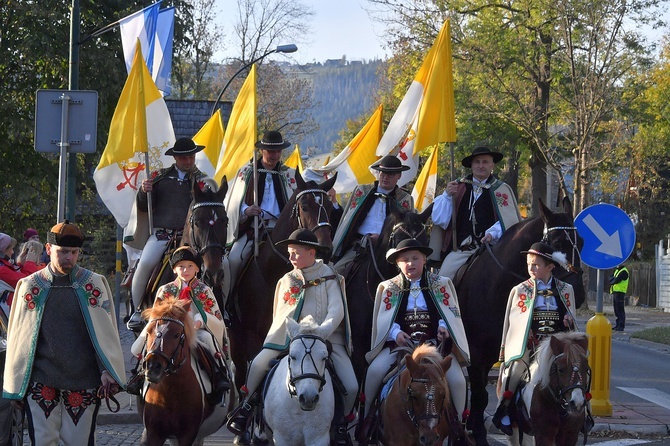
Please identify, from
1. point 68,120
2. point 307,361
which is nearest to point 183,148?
point 68,120

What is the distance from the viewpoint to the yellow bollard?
1241 centimetres

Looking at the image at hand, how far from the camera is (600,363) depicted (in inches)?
497

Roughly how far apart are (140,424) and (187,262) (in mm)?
3380

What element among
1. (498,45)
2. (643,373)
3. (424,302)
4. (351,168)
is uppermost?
(498,45)

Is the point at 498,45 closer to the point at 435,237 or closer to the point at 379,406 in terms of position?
the point at 435,237

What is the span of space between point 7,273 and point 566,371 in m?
5.76

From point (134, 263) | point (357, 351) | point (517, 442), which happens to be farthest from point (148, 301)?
point (517, 442)

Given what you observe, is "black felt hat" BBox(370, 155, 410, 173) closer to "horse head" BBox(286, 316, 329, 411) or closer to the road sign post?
the road sign post

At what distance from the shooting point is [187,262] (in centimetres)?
953

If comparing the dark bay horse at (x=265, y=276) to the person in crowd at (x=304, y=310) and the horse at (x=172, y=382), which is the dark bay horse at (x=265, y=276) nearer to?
the person in crowd at (x=304, y=310)

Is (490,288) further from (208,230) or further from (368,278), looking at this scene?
(208,230)

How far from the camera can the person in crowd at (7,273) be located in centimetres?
1069

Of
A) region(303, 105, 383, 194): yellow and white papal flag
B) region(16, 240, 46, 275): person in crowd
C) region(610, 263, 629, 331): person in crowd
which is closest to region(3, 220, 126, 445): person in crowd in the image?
region(16, 240, 46, 275): person in crowd

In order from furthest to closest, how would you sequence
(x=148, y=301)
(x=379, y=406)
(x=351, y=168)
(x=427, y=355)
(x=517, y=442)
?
1. (x=351, y=168)
2. (x=148, y=301)
3. (x=517, y=442)
4. (x=379, y=406)
5. (x=427, y=355)
